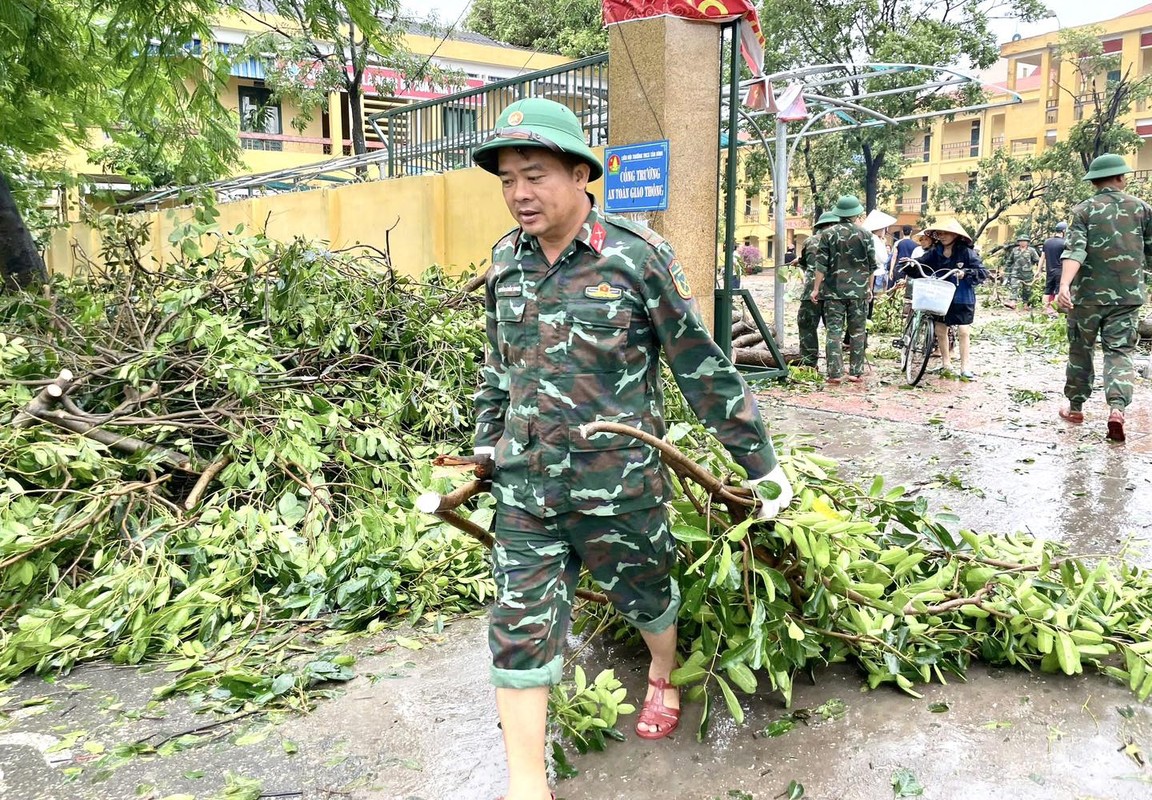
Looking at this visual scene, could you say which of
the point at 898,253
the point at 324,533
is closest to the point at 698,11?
the point at 324,533

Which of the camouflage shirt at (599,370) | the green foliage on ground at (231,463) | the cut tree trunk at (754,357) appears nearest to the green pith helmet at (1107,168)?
the cut tree trunk at (754,357)

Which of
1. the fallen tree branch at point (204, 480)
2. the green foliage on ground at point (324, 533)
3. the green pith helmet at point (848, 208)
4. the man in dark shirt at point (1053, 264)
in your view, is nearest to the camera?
the green foliage on ground at point (324, 533)

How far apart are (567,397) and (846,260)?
7.30 m

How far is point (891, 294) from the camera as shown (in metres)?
12.8

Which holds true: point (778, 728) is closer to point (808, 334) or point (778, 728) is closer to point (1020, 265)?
point (808, 334)

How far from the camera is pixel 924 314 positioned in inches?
352

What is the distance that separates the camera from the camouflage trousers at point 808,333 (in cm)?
959

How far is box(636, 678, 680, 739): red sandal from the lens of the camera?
259 centimetres

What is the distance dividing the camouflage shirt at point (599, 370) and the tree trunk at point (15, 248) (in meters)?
7.13

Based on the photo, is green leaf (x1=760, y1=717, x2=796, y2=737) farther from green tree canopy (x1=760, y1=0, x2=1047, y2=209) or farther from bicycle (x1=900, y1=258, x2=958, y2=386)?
green tree canopy (x1=760, y1=0, x2=1047, y2=209)

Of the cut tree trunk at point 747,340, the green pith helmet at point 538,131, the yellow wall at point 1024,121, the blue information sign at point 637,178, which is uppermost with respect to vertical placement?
the yellow wall at point 1024,121

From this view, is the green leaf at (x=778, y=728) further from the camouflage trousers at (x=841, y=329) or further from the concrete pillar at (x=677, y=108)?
the camouflage trousers at (x=841, y=329)

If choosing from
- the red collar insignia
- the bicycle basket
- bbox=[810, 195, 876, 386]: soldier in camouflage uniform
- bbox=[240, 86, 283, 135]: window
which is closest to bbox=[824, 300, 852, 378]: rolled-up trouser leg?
bbox=[810, 195, 876, 386]: soldier in camouflage uniform

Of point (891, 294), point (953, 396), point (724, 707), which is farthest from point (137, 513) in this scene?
point (891, 294)
